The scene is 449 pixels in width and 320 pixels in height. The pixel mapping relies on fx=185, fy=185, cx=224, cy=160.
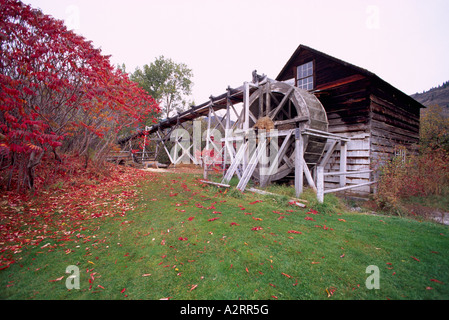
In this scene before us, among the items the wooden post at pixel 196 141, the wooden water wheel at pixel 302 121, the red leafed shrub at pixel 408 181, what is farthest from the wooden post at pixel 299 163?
the wooden post at pixel 196 141

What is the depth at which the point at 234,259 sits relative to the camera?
7.80 ft

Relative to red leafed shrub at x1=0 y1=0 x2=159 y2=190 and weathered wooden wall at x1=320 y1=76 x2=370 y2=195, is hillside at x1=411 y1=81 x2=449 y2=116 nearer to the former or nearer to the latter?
weathered wooden wall at x1=320 y1=76 x2=370 y2=195

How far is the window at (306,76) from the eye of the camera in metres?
9.19

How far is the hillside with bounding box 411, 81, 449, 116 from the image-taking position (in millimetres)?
38309

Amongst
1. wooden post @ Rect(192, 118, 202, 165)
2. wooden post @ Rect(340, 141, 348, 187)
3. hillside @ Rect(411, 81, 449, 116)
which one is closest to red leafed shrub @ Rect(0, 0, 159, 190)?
wooden post @ Rect(340, 141, 348, 187)

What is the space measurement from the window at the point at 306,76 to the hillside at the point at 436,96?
46.4 meters

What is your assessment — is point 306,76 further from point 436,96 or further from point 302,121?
point 436,96

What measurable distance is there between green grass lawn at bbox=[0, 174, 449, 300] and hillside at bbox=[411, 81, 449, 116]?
52650mm

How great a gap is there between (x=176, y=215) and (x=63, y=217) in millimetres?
2221

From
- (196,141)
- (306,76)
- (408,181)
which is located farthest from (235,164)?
(196,141)

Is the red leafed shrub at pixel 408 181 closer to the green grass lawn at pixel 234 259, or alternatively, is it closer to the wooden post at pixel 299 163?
the green grass lawn at pixel 234 259

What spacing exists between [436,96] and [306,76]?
2180 inches

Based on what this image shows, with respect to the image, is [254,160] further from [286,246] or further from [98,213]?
[98,213]

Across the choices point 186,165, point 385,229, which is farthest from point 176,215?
point 186,165
